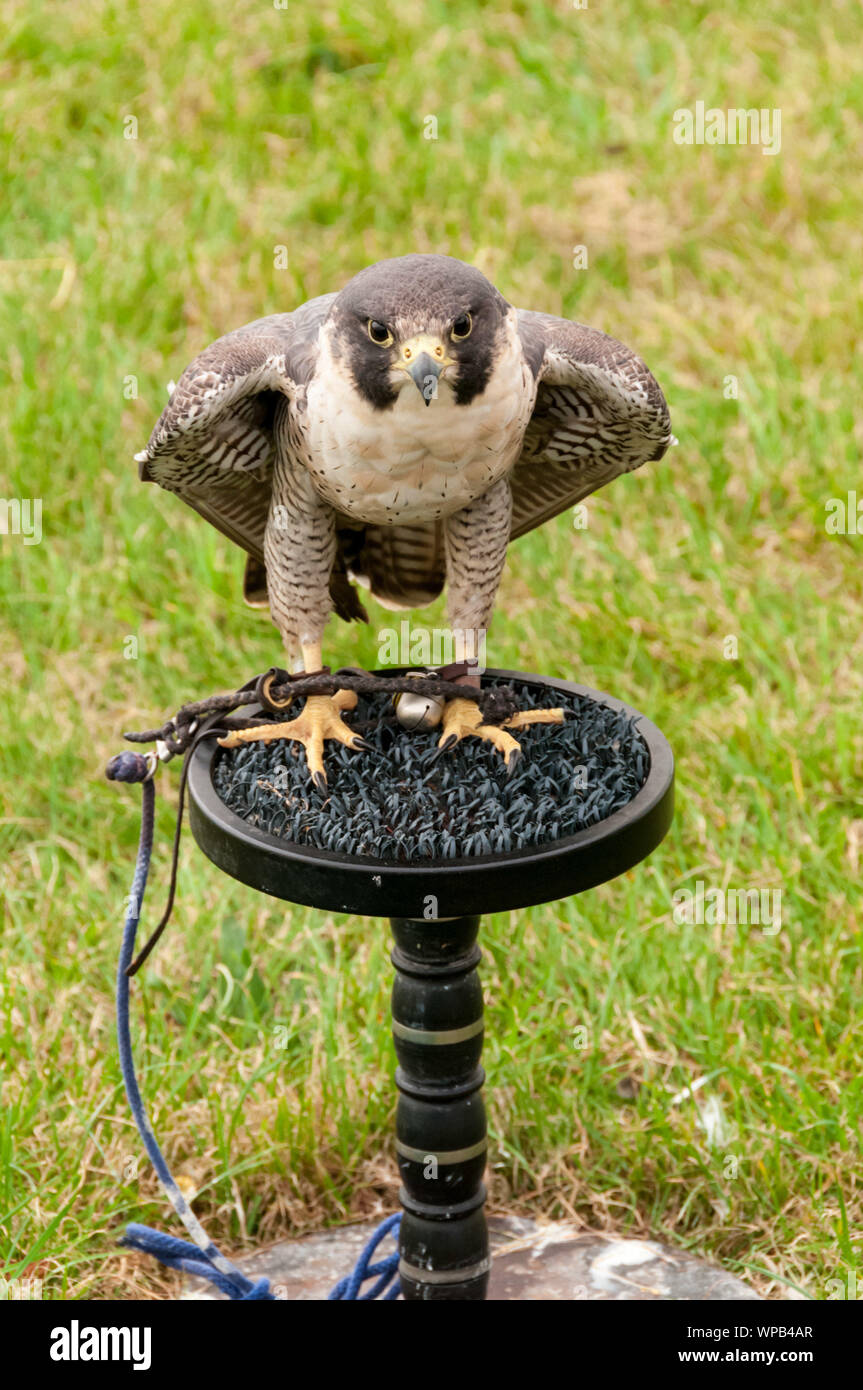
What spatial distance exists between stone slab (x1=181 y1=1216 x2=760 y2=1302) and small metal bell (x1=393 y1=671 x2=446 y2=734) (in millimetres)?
998

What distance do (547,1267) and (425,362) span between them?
5.49 feet

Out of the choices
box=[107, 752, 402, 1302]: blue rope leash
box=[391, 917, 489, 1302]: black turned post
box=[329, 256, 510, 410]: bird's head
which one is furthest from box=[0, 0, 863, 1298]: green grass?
box=[329, 256, 510, 410]: bird's head

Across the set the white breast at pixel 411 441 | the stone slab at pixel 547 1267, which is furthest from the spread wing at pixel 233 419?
the stone slab at pixel 547 1267

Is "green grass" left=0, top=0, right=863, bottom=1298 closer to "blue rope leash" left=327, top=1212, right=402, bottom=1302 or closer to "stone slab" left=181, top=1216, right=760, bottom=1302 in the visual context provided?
"stone slab" left=181, top=1216, right=760, bottom=1302

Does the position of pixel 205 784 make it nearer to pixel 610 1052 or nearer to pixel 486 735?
pixel 486 735

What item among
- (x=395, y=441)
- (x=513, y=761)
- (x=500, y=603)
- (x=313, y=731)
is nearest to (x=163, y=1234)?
(x=313, y=731)

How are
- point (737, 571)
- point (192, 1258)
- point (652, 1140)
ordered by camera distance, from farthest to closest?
point (737, 571), point (652, 1140), point (192, 1258)

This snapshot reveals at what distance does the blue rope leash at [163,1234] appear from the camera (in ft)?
7.49

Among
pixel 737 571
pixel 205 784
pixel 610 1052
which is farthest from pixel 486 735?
pixel 737 571

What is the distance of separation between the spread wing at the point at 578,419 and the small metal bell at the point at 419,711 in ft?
1.30

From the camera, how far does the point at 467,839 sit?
207 cm

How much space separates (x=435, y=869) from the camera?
1991mm

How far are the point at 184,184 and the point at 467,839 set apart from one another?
3.83 metres

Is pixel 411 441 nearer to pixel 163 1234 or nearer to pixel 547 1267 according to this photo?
pixel 163 1234
